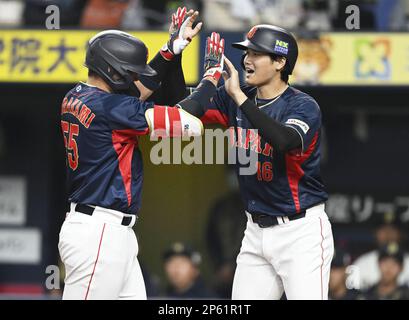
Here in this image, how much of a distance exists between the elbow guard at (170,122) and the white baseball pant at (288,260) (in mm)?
594

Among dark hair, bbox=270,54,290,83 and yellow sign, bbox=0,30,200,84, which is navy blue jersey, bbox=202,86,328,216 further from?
yellow sign, bbox=0,30,200,84

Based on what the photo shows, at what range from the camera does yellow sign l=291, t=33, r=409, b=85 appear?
8.15 m

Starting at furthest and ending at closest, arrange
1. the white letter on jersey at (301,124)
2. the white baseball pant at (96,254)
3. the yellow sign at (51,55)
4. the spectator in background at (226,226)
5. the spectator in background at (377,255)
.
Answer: the spectator in background at (226,226)
the spectator in background at (377,255)
the yellow sign at (51,55)
the white letter on jersey at (301,124)
the white baseball pant at (96,254)

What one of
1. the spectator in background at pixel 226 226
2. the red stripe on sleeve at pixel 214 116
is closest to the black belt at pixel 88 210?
the red stripe on sleeve at pixel 214 116

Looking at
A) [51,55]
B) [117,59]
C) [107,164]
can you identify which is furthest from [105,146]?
[51,55]

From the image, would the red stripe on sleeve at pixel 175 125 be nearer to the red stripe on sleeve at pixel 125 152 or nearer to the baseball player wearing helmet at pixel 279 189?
the red stripe on sleeve at pixel 125 152

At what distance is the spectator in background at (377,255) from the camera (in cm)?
917

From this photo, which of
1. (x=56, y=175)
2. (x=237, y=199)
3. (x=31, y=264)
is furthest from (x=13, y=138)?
(x=237, y=199)

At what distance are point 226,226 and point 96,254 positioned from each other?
5039 millimetres

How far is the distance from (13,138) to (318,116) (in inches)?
195

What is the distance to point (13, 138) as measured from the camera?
9.55m

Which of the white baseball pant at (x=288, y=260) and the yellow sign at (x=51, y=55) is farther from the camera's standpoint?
the yellow sign at (x=51, y=55)
